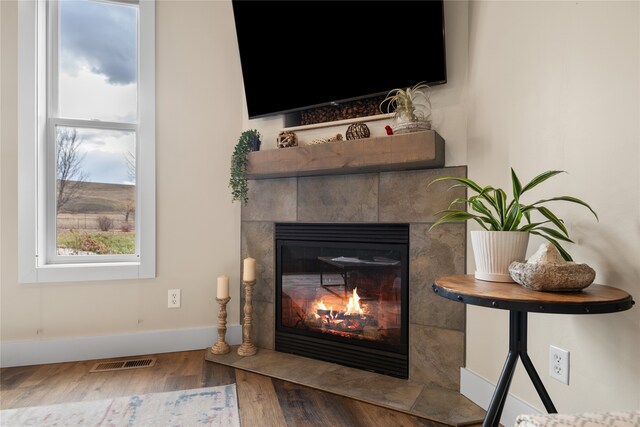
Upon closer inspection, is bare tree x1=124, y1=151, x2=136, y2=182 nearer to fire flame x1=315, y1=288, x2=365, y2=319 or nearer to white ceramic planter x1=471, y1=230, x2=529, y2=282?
fire flame x1=315, y1=288, x2=365, y2=319

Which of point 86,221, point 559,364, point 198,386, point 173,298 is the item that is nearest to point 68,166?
point 86,221

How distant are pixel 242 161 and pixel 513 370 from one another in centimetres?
178

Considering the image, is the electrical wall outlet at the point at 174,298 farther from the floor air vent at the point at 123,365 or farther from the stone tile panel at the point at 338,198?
the stone tile panel at the point at 338,198

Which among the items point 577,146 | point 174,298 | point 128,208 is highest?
point 577,146

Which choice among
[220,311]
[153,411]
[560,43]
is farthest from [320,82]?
[153,411]

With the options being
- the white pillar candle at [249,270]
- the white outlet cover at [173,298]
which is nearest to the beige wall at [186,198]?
the white outlet cover at [173,298]

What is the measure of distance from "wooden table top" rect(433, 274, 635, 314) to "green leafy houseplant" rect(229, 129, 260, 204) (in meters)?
1.51

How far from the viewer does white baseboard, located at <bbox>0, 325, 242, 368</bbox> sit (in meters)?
2.31

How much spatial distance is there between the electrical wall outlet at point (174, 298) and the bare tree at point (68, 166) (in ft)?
2.87

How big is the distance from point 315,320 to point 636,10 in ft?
6.67

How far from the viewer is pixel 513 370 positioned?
3.78 ft

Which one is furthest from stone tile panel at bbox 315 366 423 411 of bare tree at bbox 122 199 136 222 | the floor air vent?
bare tree at bbox 122 199 136 222

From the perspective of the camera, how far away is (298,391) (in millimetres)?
1994

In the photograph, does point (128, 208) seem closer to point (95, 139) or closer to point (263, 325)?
point (95, 139)
